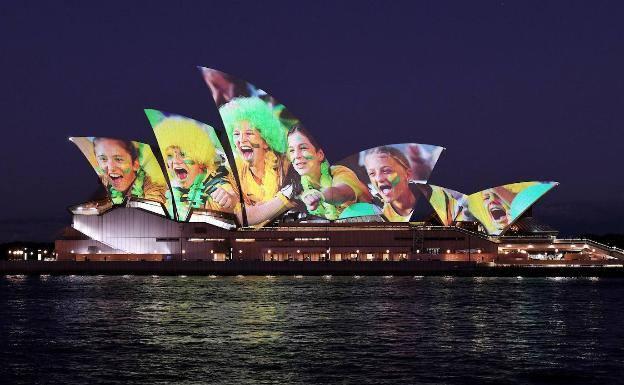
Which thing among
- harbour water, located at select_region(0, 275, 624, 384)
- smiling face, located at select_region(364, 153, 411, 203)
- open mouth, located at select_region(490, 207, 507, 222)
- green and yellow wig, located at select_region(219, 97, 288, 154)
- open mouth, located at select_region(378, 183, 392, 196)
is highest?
green and yellow wig, located at select_region(219, 97, 288, 154)

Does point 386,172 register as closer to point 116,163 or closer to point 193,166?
point 193,166

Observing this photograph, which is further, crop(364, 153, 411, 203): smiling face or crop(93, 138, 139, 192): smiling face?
crop(364, 153, 411, 203): smiling face

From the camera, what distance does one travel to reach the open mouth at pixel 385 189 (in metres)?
71.2

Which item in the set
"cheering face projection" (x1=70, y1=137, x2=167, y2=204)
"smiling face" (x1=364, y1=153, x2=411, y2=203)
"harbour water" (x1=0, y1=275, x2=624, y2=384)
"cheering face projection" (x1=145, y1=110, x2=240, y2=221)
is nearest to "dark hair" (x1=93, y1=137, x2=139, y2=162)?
"cheering face projection" (x1=70, y1=137, x2=167, y2=204)

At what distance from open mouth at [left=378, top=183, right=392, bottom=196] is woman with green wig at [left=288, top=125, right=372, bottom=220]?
1.21 metres

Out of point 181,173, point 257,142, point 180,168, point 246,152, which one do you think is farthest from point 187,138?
point 257,142

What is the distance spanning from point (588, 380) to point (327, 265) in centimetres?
4961

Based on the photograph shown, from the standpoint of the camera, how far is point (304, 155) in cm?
6944

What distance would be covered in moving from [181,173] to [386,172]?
637 inches

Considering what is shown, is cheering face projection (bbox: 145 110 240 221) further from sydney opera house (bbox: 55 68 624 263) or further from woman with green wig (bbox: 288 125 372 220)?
woman with green wig (bbox: 288 125 372 220)

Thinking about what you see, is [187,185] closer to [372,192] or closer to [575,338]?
[372,192]

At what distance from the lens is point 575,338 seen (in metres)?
25.8

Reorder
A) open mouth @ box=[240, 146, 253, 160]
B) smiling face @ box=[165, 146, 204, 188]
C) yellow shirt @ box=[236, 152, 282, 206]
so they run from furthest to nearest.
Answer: yellow shirt @ box=[236, 152, 282, 206], smiling face @ box=[165, 146, 204, 188], open mouth @ box=[240, 146, 253, 160]

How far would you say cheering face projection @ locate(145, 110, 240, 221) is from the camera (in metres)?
66.8
